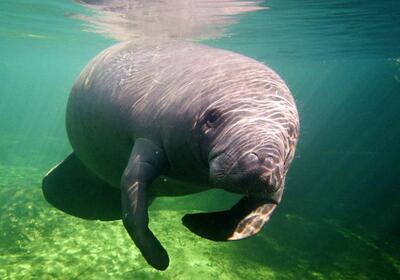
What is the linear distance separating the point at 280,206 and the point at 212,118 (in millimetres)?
13320

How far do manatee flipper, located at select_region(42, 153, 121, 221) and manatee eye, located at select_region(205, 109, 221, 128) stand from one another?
3597 millimetres

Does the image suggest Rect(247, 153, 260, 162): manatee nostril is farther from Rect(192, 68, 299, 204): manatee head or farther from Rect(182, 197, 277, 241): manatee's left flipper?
Rect(182, 197, 277, 241): manatee's left flipper

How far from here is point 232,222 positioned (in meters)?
3.83

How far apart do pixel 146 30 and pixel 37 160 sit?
53.8ft

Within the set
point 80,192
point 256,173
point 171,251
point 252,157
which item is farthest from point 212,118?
point 171,251

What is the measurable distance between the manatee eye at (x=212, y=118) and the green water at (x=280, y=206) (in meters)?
1.57

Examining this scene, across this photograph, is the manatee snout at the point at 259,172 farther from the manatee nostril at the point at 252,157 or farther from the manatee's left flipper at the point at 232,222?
the manatee's left flipper at the point at 232,222

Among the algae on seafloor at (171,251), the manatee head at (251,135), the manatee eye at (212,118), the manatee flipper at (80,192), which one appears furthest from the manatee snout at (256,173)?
the algae on seafloor at (171,251)

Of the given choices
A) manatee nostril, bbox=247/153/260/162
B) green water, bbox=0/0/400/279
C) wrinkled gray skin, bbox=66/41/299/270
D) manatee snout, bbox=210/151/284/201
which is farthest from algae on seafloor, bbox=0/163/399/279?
manatee nostril, bbox=247/153/260/162

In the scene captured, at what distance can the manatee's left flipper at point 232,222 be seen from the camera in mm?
3701

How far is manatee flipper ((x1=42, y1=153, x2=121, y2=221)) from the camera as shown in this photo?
647 cm

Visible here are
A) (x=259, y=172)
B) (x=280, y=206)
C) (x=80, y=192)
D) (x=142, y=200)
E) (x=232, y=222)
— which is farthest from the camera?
(x=280, y=206)

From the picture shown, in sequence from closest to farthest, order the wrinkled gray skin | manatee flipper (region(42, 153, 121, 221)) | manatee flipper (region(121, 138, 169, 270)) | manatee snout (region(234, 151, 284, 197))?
manatee snout (region(234, 151, 284, 197)) < the wrinkled gray skin < manatee flipper (region(121, 138, 169, 270)) < manatee flipper (region(42, 153, 121, 221))

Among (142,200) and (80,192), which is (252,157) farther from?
(80,192)
